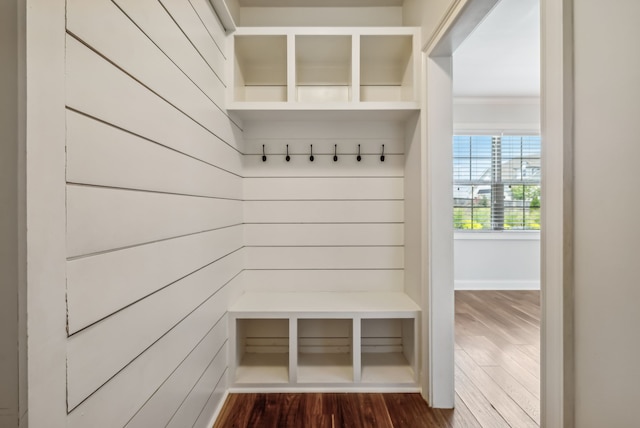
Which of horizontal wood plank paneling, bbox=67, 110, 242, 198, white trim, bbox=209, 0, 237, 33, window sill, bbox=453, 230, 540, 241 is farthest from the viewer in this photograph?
window sill, bbox=453, 230, 540, 241

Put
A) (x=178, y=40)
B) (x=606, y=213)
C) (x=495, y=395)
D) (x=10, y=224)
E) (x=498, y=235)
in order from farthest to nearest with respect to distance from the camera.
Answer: (x=498, y=235) → (x=495, y=395) → (x=178, y=40) → (x=606, y=213) → (x=10, y=224)

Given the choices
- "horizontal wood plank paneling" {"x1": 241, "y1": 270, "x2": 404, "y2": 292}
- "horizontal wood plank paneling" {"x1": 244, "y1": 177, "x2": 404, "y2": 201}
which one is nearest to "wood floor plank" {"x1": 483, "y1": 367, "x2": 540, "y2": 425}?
"horizontal wood plank paneling" {"x1": 241, "y1": 270, "x2": 404, "y2": 292}

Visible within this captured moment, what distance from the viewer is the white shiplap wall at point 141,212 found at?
0.63 m

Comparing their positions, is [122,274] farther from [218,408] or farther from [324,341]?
[324,341]

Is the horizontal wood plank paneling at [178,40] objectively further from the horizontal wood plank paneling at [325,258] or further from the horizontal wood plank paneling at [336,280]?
the horizontal wood plank paneling at [336,280]

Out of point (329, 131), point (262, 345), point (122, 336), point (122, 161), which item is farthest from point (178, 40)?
point (262, 345)

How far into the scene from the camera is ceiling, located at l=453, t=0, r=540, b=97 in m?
2.20

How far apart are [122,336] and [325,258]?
4.55 feet

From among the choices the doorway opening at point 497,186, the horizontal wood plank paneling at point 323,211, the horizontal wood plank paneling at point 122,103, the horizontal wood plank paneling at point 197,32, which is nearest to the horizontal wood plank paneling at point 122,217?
the horizontal wood plank paneling at point 122,103

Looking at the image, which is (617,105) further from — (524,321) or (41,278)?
(524,321)

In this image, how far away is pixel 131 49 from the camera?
800 millimetres

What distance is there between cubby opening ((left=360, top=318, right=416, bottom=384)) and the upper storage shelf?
1.39m

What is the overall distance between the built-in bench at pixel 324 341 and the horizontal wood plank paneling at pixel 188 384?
0.19 metres

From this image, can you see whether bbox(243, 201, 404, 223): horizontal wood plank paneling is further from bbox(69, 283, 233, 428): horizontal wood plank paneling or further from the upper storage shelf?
bbox(69, 283, 233, 428): horizontal wood plank paneling
